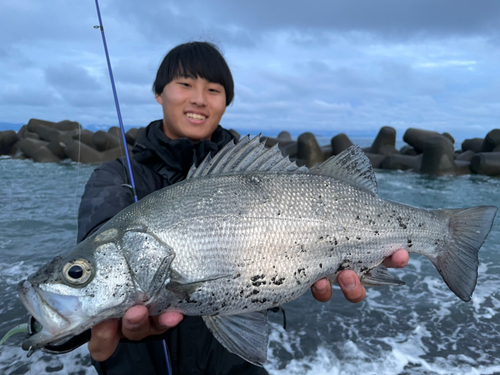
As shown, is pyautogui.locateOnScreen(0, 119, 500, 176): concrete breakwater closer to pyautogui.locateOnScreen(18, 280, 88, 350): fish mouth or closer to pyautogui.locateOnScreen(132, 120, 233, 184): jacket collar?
pyautogui.locateOnScreen(132, 120, 233, 184): jacket collar

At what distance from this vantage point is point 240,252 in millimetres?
1890

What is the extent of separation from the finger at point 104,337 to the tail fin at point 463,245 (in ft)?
6.74

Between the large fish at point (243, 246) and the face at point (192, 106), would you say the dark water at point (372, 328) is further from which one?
the face at point (192, 106)

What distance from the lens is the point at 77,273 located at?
5.48 ft

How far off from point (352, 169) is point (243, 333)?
49.1 inches

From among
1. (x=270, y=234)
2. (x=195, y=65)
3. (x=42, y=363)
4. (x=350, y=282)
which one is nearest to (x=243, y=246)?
(x=270, y=234)

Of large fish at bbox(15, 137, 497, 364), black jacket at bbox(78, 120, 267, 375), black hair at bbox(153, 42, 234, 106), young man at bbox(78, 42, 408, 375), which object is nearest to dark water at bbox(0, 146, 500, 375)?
black jacket at bbox(78, 120, 267, 375)

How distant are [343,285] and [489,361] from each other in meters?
3.18

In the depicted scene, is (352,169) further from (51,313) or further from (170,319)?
(51,313)

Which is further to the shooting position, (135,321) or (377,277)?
(377,277)

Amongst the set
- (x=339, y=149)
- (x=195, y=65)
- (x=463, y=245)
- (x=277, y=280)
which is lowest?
(x=277, y=280)

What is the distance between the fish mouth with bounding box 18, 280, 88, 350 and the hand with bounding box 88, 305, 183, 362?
0.78ft

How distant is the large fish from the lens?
5.54 ft

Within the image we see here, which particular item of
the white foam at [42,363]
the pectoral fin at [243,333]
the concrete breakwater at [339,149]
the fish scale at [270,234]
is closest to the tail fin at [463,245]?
the fish scale at [270,234]
